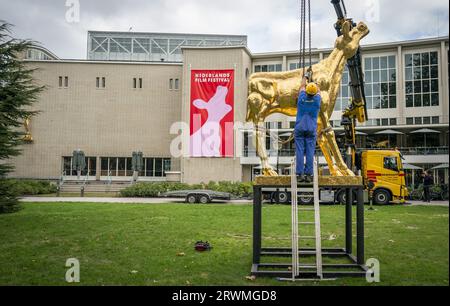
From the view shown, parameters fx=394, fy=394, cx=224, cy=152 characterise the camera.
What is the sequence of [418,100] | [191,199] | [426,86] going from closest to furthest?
1. [191,199]
2. [426,86]
3. [418,100]

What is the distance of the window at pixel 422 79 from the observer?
1574 inches

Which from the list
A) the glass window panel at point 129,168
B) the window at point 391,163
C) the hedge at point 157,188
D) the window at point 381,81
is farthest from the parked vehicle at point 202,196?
the window at point 381,81

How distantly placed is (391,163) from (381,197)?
86.8 inches

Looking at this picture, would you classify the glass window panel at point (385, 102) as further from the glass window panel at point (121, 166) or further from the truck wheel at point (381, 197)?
A: the glass window panel at point (121, 166)

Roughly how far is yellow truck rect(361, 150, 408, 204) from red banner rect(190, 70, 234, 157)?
17035mm

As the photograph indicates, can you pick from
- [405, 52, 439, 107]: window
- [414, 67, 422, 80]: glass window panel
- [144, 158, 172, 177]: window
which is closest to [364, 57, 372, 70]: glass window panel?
[405, 52, 439, 107]: window

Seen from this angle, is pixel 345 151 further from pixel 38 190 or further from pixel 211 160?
pixel 38 190

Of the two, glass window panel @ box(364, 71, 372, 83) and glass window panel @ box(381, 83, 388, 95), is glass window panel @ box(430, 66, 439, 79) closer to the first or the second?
glass window panel @ box(381, 83, 388, 95)

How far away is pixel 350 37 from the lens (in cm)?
893

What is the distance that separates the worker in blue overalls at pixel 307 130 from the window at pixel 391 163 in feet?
61.1

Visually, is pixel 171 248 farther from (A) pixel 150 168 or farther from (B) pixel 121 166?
(B) pixel 121 166

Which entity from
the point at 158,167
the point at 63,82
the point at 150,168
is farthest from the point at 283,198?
the point at 63,82

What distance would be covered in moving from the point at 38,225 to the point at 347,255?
10.3m
